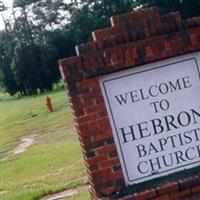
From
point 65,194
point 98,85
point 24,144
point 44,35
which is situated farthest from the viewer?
point 44,35

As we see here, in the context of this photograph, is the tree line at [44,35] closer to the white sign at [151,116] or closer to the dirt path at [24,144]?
the dirt path at [24,144]

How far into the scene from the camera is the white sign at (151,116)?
5074 millimetres

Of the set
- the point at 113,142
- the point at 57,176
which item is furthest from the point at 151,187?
the point at 57,176

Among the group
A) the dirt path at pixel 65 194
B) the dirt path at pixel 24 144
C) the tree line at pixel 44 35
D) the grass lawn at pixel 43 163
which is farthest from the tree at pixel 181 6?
the dirt path at pixel 65 194

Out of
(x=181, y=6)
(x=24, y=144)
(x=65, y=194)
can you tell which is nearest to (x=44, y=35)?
(x=181, y=6)

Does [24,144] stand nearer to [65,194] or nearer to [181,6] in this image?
[65,194]

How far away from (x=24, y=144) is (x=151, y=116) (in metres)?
18.7

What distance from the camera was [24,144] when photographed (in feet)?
76.5

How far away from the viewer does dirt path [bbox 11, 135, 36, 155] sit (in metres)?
21.5

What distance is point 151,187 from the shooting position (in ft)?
16.5

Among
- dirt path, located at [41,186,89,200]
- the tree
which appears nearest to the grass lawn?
dirt path, located at [41,186,89,200]

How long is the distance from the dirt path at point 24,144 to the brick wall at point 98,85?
53.5 feet

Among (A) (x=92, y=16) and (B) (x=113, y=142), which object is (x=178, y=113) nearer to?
(B) (x=113, y=142)

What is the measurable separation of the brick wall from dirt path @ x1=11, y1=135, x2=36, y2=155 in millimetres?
16307
